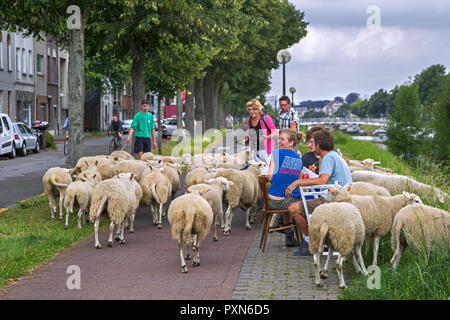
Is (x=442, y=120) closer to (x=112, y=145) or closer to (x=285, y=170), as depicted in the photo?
(x=112, y=145)

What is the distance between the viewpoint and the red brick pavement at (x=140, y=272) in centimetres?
699

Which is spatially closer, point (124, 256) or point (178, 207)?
point (178, 207)

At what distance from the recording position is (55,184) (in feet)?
39.1

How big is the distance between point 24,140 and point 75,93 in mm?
18100

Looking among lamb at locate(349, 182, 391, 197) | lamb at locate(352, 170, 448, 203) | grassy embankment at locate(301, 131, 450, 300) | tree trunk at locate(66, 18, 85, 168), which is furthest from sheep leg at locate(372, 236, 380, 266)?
tree trunk at locate(66, 18, 85, 168)

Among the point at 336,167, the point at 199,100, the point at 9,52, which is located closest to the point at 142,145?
the point at 336,167

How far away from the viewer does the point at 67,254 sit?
9211 mm

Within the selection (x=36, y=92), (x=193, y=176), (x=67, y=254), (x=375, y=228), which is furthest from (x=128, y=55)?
(x=36, y=92)

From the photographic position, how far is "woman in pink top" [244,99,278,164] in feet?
40.3

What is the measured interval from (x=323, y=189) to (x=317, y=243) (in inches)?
54.5

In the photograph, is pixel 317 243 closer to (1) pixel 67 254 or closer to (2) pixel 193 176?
(1) pixel 67 254

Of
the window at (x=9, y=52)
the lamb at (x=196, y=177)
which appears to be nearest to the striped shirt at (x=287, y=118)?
the lamb at (x=196, y=177)

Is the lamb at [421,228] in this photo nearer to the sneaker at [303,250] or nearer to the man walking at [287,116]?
the sneaker at [303,250]

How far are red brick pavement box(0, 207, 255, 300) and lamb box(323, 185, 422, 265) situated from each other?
1.52 meters
